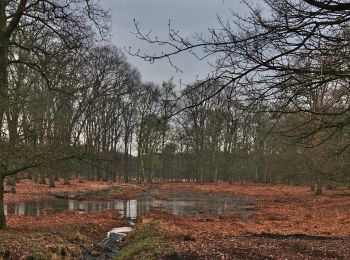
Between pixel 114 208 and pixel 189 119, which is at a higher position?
pixel 189 119

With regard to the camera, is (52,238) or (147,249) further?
(52,238)

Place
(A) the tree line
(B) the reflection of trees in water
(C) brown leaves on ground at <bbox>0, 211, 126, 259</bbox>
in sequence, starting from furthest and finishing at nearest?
(B) the reflection of trees in water
(C) brown leaves on ground at <bbox>0, 211, 126, 259</bbox>
(A) the tree line

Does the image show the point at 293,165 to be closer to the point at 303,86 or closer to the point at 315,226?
the point at 315,226

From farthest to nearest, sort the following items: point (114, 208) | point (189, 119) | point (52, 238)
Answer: point (114, 208)
point (189, 119)
point (52, 238)

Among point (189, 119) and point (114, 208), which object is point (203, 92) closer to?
point (189, 119)

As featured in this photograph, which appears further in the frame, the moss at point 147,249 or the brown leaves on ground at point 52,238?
the brown leaves on ground at point 52,238

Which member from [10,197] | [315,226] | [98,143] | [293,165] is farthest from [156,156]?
[315,226]

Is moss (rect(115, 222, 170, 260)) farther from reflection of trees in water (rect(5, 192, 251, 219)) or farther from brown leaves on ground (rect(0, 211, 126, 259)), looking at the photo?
reflection of trees in water (rect(5, 192, 251, 219))

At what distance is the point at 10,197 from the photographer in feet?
92.4

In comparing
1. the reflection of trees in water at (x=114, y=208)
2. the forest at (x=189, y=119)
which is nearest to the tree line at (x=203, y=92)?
the forest at (x=189, y=119)

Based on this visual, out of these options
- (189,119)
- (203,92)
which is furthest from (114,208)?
(203,92)

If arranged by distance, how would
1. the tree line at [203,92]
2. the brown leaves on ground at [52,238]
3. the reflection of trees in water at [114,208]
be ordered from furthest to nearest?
the reflection of trees in water at [114,208], the brown leaves on ground at [52,238], the tree line at [203,92]

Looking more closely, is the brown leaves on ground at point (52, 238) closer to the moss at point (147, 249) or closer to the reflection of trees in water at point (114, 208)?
the moss at point (147, 249)

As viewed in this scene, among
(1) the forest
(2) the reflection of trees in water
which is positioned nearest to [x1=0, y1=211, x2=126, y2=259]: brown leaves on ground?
(1) the forest
